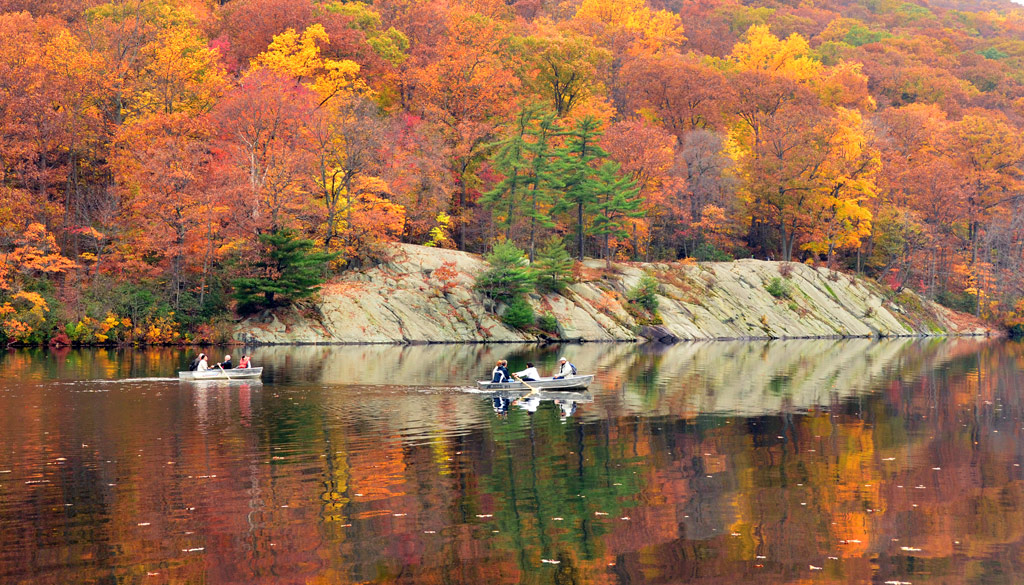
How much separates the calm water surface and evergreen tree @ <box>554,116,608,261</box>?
1667 inches

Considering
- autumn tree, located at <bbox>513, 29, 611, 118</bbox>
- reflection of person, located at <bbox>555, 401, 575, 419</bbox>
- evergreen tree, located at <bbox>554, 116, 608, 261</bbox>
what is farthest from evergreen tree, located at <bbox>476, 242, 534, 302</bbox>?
reflection of person, located at <bbox>555, 401, 575, 419</bbox>

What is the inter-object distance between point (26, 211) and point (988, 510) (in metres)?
64.3

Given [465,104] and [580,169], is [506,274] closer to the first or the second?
[580,169]

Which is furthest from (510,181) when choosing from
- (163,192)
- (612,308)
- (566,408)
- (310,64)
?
(566,408)

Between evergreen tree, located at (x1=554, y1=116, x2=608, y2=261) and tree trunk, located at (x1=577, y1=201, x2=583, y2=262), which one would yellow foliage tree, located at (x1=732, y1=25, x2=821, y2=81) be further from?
tree trunk, located at (x1=577, y1=201, x2=583, y2=262)

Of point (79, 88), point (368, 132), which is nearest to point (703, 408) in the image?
point (368, 132)

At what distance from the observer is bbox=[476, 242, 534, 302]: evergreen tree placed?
7462cm

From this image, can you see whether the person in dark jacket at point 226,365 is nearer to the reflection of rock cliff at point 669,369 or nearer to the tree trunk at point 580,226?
the reflection of rock cliff at point 669,369

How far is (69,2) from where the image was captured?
284 ft

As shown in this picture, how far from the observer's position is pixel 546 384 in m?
39.4

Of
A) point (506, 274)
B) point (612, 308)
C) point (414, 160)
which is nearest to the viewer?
point (506, 274)

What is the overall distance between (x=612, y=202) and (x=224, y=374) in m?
45.1

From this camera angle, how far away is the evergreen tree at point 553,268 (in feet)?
253

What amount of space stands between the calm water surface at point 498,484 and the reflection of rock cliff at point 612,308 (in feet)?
93.4
